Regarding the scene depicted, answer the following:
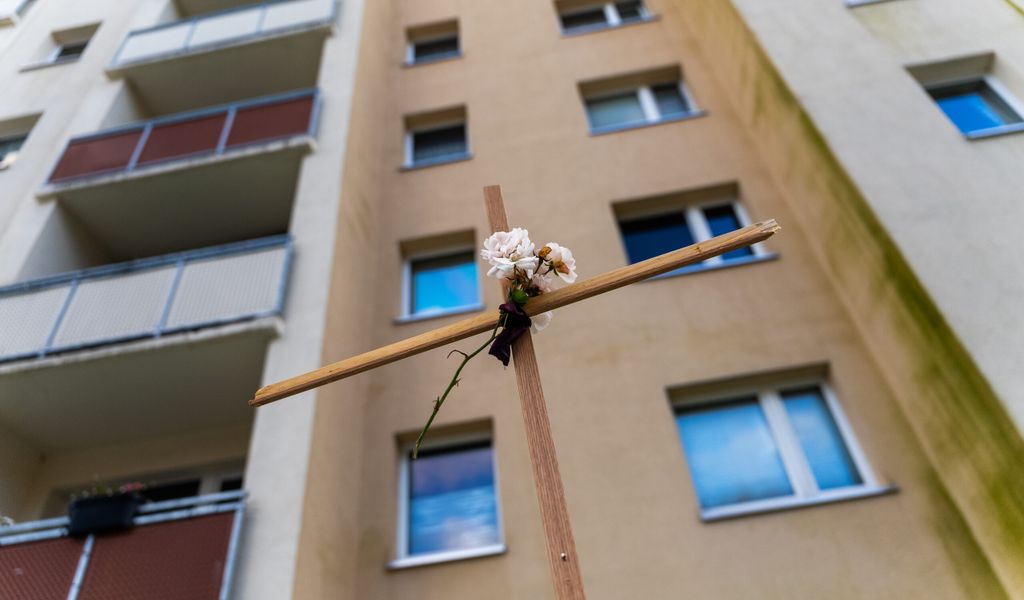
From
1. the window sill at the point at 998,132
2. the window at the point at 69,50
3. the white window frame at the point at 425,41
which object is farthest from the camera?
the window at the point at 69,50

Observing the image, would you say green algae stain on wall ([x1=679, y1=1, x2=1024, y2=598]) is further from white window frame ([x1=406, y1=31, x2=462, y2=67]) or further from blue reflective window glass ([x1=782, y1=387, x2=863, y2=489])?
white window frame ([x1=406, y1=31, x2=462, y2=67])

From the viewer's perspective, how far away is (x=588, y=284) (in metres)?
3.16

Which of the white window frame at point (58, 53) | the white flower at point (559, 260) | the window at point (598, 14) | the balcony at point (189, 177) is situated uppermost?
the white window frame at point (58, 53)

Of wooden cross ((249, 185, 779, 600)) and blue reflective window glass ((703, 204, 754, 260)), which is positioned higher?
blue reflective window glass ((703, 204, 754, 260))

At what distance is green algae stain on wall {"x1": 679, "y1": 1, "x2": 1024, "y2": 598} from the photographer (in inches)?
196

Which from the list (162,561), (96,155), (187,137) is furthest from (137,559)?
(96,155)

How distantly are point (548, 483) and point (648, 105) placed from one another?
8950 mm

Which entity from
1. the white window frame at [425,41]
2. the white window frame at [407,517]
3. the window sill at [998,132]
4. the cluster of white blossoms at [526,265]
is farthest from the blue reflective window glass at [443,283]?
the window sill at [998,132]

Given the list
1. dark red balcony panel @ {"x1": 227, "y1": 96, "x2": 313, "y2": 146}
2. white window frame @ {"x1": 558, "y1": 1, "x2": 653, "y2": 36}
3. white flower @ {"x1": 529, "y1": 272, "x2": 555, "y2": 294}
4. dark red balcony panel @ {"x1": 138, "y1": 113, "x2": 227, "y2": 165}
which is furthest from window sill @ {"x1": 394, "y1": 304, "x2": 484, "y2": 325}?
white window frame @ {"x1": 558, "y1": 1, "x2": 653, "y2": 36}

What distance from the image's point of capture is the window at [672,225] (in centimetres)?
861

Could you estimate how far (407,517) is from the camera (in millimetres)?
6680

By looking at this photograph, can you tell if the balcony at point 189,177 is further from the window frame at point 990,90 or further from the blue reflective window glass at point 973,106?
the blue reflective window glass at point 973,106

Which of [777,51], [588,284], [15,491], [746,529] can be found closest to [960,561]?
[746,529]

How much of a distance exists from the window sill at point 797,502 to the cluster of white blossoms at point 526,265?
149 inches
